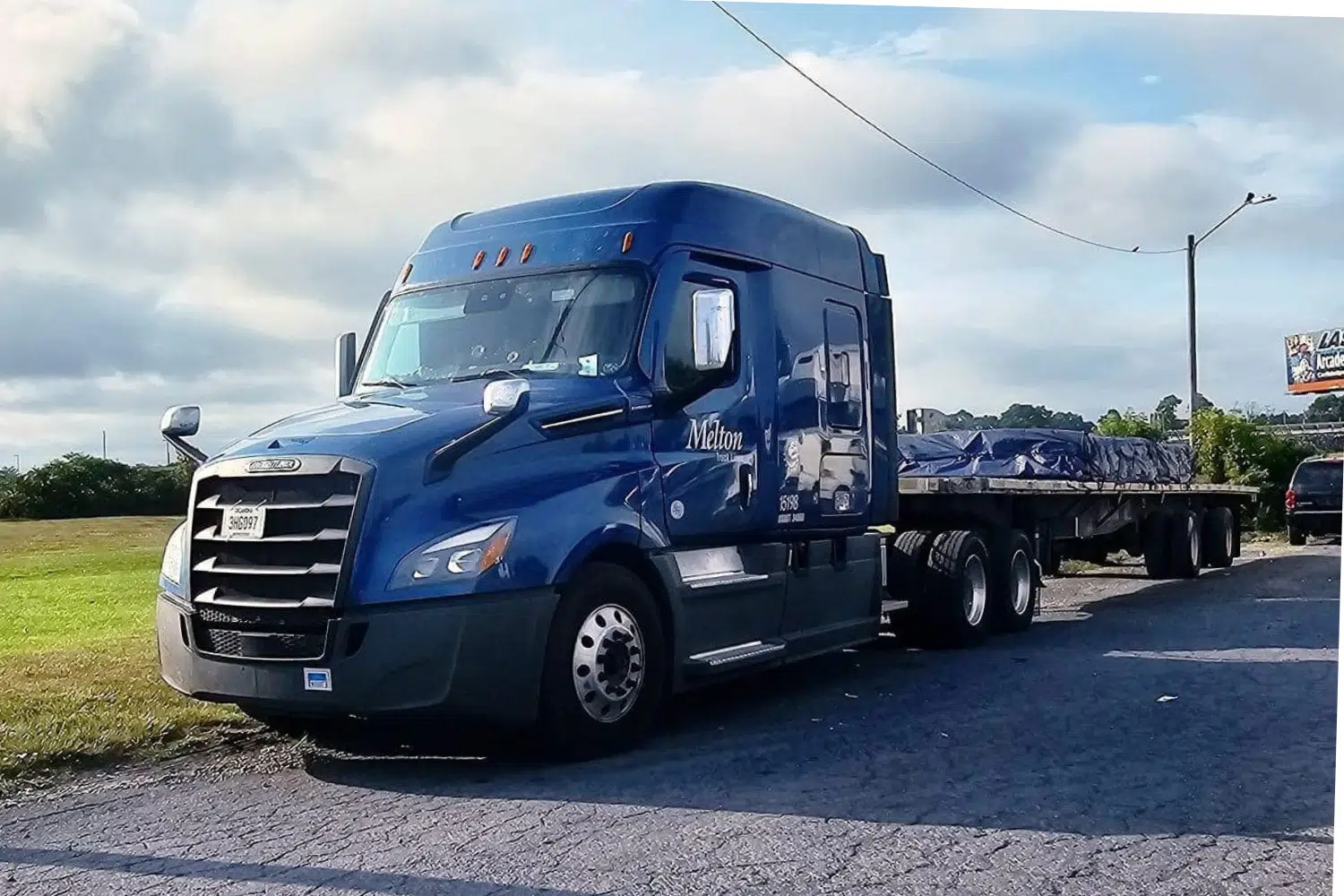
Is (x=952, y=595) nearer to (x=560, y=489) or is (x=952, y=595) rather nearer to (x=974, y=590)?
(x=974, y=590)

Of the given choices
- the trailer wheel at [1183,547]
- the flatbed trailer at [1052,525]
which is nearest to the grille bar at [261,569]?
the flatbed trailer at [1052,525]

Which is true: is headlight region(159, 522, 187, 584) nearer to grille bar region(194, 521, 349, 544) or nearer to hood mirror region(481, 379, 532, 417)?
grille bar region(194, 521, 349, 544)

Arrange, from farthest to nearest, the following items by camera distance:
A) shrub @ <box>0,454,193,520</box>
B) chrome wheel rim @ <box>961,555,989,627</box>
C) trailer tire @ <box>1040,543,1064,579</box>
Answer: shrub @ <box>0,454,193,520</box>
trailer tire @ <box>1040,543,1064,579</box>
chrome wheel rim @ <box>961,555,989,627</box>

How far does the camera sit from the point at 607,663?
7.19m

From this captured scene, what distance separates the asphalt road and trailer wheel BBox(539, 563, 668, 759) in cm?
16

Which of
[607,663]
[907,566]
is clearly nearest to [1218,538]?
[907,566]

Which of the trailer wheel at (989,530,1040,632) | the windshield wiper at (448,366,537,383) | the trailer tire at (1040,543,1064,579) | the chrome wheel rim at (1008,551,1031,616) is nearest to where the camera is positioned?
the windshield wiper at (448,366,537,383)

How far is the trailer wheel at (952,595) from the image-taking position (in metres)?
11.4

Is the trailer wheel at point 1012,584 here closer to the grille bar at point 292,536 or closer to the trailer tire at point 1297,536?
the grille bar at point 292,536

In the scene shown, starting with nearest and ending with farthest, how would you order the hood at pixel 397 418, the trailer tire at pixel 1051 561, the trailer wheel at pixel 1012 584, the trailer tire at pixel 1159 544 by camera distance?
the hood at pixel 397 418, the trailer wheel at pixel 1012 584, the trailer tire at pixel 1051 561, the trailer tire at pixel 1159 544

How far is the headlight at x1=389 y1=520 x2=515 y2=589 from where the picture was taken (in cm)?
648

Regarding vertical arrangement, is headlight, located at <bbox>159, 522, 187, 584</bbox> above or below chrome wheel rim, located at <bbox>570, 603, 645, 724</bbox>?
above

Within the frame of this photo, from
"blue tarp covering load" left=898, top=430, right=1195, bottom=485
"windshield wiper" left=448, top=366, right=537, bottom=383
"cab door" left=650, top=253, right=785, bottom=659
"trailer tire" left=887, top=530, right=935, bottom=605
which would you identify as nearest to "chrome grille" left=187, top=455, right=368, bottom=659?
"windshield wiper" left=448, top=366, right=537, bottom=383

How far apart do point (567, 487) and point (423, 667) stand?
1136mm
